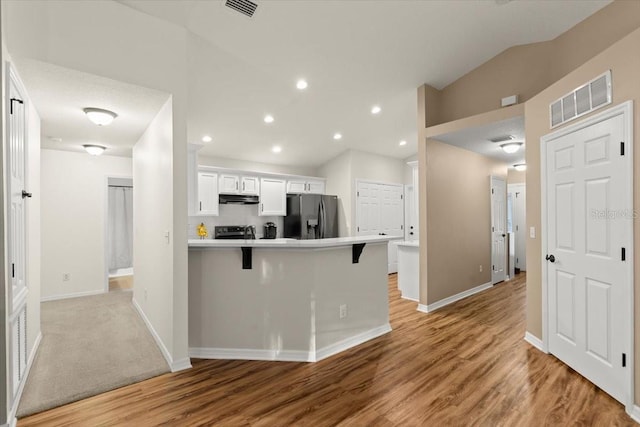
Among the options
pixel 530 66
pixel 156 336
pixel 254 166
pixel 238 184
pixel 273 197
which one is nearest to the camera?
pixel 156 336

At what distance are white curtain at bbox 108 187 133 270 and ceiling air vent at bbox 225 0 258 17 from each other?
5.54 metres

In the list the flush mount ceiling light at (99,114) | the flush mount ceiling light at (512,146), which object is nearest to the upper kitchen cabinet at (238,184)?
the flush mount ceiling light at (99,114)

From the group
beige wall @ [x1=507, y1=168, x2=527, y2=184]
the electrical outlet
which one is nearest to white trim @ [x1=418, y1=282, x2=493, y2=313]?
the electrical outlet

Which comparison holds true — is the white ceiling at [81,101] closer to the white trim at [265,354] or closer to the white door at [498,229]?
the white trim at [265,354]

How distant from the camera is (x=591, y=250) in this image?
2465mm

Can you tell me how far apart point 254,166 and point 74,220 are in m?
3.24

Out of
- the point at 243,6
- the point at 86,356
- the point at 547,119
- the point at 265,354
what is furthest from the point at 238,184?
the point at 547,119

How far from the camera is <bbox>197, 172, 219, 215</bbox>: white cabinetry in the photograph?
548cm

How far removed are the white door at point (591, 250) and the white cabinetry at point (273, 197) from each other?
182 inches

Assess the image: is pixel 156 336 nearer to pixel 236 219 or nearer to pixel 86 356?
pixel 86 356

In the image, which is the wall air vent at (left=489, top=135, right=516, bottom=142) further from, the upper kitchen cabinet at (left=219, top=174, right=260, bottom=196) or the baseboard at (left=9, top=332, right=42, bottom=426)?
the baseboard at (left=9, top=332, right=42, bottom=426)

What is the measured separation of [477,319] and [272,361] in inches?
→ 107

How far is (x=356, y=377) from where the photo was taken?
8.35ft

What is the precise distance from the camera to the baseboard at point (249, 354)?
283cm
